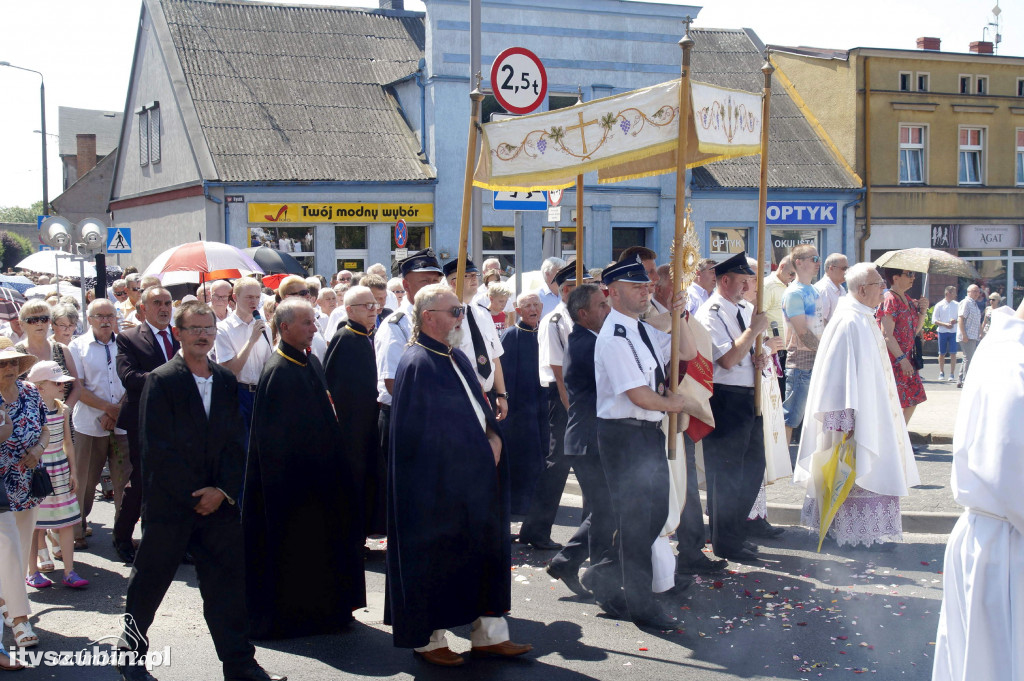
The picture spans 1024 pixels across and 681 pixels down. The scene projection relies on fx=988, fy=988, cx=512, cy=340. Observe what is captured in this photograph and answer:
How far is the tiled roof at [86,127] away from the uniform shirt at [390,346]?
214 ft

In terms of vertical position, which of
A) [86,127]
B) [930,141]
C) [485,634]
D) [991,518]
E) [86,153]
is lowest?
[485,634]

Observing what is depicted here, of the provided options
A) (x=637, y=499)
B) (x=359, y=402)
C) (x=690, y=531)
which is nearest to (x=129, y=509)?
(x=359, y=402)

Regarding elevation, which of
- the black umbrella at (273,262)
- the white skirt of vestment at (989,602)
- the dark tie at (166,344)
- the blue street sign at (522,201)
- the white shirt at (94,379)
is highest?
the blue street sign at (522,201)

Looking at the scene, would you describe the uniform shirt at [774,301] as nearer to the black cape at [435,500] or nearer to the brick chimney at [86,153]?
the black cape at [435,500]

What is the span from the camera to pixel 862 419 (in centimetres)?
689

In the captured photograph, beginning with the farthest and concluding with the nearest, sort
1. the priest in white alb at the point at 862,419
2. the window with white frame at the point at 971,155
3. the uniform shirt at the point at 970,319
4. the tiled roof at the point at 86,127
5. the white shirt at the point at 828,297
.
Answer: the tiled roof at the point at 86,127
the window with white frame at the point at 971,155
the uniform shirt at the point at 970,319
the white shirt at the point at 828,297
the priest in white alb at the point at 862,419

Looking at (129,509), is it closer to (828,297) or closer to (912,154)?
(828,297)

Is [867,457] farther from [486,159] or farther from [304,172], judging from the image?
[304,172]

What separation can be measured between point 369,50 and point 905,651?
25.1m

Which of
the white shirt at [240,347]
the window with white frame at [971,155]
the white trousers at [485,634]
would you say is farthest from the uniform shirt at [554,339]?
the window with white frame at [971,155]

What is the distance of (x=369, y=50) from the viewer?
1083 inches

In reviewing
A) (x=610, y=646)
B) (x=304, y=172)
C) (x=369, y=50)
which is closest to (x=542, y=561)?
(x=610, y=646)

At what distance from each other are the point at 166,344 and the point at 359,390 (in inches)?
63.5

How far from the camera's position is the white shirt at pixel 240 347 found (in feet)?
24.2
